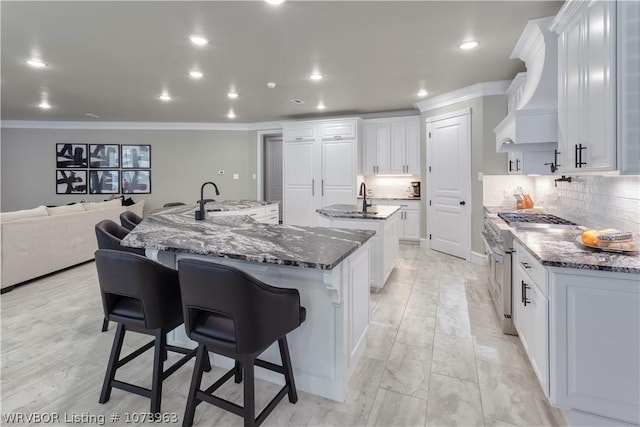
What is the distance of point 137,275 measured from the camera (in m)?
1.59

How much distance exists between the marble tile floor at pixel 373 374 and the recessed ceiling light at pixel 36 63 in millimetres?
2624

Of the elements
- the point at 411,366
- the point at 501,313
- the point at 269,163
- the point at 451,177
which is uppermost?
the point at 269,163

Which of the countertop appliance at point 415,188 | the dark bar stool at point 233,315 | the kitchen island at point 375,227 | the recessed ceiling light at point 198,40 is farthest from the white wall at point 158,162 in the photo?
the dark bar stool at point 233,315

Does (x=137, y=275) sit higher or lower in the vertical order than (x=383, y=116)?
lower

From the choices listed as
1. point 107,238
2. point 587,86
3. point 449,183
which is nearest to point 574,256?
point 587,86

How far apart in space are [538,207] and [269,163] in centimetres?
598

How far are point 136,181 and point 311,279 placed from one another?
7374 millimetres

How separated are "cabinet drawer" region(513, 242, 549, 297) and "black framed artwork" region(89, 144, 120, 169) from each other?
328 inches

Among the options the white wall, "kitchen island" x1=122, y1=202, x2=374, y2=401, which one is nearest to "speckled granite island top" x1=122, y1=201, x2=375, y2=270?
"kitchen island" x1=122, y1=202, x2=374, y2=401

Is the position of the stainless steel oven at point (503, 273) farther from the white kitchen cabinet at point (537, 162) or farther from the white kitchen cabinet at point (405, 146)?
the white kitchen cabinet at point (405, 146)

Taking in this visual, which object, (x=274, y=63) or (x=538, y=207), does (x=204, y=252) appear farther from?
(x=538, y=207)

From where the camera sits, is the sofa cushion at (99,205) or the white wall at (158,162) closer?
the sofa cushion at (99,205)

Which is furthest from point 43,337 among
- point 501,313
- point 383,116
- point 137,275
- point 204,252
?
point 383,116

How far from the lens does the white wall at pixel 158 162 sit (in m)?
7.46
